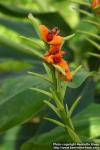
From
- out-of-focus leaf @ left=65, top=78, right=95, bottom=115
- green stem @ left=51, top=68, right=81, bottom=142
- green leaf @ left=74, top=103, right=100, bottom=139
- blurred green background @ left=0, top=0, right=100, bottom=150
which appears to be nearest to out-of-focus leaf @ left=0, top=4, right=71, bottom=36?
blurred green background @ left=0, top=0, right=100, bottom=150

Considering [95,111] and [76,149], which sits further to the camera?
[95,111]

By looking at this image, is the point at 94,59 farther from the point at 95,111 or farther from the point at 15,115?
the point at 15,115

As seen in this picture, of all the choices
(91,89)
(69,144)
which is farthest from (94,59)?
(69,144)

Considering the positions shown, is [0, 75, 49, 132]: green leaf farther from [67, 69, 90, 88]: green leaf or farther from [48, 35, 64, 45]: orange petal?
[48, 35, 64, 45]: orange petal

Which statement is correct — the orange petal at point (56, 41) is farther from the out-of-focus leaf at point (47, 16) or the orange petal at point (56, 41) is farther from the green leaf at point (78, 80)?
the out-of-focus leaf at point (47, 16)

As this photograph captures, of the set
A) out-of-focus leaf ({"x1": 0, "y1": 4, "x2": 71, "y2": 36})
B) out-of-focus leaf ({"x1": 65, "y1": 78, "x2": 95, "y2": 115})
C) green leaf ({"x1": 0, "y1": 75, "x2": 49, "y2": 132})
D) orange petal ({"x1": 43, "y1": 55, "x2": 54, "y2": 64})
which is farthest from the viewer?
out-of-focus leaf ({"x1": 0, "y1": 4, "x2": 71, "y2": 36})
